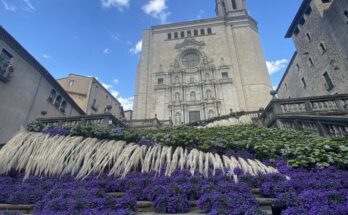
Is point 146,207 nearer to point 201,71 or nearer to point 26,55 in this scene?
point 26,55

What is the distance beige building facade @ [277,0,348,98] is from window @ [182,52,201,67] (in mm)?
15951

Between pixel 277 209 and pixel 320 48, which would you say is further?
pixel 320 48

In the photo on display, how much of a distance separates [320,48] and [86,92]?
96.4 ft

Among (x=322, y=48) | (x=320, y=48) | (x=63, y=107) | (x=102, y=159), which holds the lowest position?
(x=102, y=159)

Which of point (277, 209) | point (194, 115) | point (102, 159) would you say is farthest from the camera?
point (194, 115)

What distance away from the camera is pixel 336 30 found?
1633 cm

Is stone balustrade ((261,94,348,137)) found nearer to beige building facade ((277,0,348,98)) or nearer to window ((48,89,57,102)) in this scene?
beige building facade ((277,0,348,98))

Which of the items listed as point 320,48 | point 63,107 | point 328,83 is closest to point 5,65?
point 63,107

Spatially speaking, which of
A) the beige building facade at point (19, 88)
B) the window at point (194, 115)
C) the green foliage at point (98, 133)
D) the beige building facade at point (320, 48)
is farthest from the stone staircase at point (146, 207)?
the window at point (194, 115)

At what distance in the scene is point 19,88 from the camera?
16.1m

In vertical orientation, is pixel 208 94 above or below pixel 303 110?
above

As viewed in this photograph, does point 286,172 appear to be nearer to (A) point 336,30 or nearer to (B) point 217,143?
(B) point 217,143

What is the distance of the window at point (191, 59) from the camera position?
3719cm

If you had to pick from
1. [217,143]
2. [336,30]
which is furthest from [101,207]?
[336,30]
